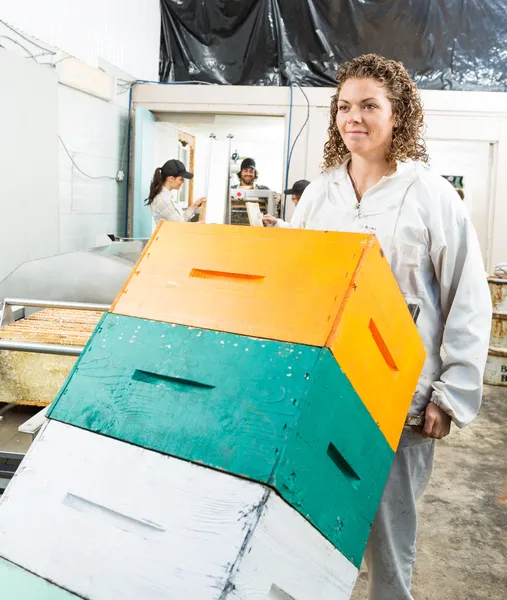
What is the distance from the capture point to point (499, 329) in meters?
4.18

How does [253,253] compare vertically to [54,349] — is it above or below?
above

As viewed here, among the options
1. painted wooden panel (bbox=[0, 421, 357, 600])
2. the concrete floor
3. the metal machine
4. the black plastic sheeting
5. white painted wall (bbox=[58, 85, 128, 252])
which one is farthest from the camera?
the black plastic sheeting

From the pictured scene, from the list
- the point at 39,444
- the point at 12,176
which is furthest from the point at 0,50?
the point at 39,444

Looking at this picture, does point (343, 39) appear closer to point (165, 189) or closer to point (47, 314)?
point (165, 189)

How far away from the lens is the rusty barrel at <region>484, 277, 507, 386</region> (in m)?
4.15

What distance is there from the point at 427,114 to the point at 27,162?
3913 mm

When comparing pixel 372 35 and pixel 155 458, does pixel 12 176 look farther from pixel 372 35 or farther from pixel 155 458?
pixel 372 35

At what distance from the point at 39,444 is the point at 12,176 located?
335 cm

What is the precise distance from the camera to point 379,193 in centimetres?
135

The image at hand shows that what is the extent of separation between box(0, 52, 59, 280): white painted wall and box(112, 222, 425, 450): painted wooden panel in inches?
121

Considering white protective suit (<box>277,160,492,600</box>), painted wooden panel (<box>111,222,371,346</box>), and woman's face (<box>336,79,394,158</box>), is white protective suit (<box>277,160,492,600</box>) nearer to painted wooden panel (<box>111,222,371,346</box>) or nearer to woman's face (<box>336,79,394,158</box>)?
woman's face (<box>336,79,394,158</box>)

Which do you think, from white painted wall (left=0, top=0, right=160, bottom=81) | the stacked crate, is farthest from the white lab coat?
white painted wall (left=0, top=0, right=160, bottom=81)

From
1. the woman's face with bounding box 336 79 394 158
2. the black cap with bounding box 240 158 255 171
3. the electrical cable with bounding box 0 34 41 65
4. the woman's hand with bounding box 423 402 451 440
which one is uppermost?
the electrical cable with bounding box 0 34 41 65

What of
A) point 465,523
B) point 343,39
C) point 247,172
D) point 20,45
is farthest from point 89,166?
point 465,523
